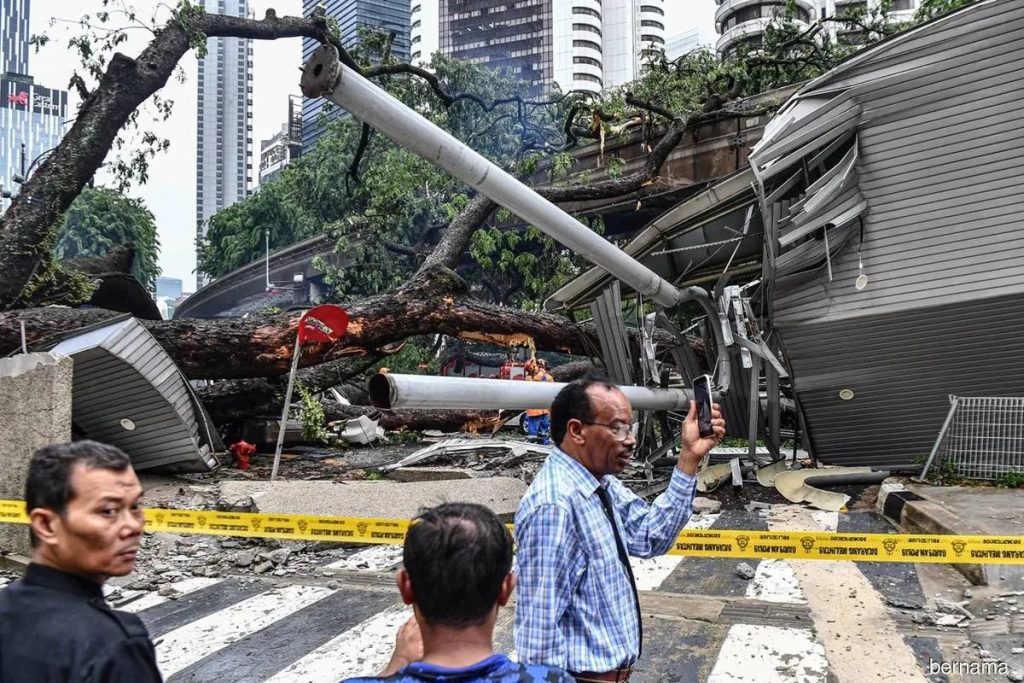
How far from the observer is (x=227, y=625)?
16.6 feet

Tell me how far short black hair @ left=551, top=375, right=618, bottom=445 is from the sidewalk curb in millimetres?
4179

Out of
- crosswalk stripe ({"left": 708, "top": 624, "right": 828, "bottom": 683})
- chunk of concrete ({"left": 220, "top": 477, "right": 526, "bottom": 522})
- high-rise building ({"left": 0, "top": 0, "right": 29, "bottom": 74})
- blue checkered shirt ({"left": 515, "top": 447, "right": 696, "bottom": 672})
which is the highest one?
high-rise building ({"left": 0, "top": 0, "right": 29, "bottom": 74})

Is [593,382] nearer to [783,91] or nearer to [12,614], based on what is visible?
[12,614]

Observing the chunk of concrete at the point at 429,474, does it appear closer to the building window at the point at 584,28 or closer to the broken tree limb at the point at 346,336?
the broken tree limb at the point at 346,336

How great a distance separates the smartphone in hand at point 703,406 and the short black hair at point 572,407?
0.95 ft

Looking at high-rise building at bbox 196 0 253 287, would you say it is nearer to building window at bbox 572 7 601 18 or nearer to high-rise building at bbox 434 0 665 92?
high-rise building at bbox 434 0 665 92

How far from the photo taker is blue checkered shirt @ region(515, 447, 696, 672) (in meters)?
2.15

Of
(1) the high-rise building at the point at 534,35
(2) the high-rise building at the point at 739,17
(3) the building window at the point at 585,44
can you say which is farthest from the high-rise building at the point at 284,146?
(2) the high-rise building at the point at 739,17

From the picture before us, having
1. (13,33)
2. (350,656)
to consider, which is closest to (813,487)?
(350,656)

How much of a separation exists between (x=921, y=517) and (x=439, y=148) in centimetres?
522

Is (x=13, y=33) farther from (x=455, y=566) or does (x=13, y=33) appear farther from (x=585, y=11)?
(x=455, y=566)

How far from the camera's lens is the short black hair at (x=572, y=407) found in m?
2.48

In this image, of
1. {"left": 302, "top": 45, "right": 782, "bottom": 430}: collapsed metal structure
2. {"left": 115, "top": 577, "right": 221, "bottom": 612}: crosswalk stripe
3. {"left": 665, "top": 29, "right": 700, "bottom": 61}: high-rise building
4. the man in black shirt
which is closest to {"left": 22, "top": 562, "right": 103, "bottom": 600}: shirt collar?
the man in black shirt

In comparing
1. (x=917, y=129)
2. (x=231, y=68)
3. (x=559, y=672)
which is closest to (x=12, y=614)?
(x=559, y=672)
